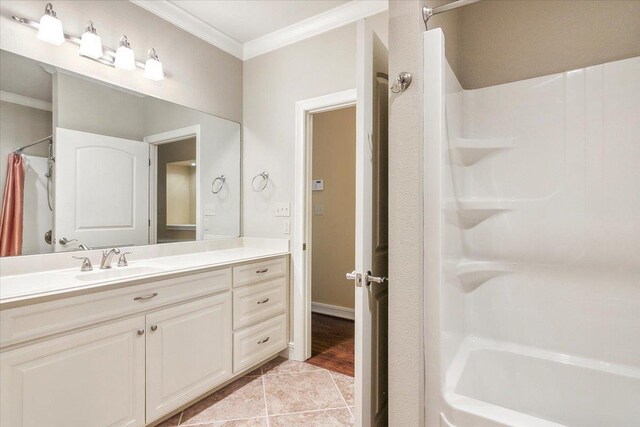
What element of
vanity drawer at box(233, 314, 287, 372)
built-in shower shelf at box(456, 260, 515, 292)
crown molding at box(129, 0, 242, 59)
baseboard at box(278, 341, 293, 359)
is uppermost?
crown molding at box(129, 0, 242, 59)

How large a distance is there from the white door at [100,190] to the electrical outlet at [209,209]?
469mm

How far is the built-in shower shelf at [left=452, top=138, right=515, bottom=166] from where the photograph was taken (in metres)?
1.76

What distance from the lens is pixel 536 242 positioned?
172 centimetres

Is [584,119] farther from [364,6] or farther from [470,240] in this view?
[364,6]

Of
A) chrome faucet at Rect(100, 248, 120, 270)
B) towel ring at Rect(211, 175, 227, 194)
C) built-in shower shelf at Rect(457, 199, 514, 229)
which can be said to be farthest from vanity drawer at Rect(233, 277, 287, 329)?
built-in shower shelf at Rect(457, 199, 514, 229)

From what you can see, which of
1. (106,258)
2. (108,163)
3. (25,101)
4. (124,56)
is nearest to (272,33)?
(124,56)

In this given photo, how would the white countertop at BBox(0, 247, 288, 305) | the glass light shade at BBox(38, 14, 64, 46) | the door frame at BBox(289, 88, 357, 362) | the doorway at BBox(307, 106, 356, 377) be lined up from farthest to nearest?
the doorway at BBox(307, 106, 356, 377)
the door frame at BBox(289, 88, 357, 362)
the glass light shade at BBox(38, 14, 64, 46)
the white countertop at BBox(0, 247, 288, 305)

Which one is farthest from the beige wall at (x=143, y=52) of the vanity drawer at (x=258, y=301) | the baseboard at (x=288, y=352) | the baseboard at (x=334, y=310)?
the baseboard at (x=334, y=310)

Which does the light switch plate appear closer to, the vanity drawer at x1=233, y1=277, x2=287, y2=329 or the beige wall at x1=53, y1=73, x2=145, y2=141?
the vanity drawer at x1=233, y1=277, x2=287, y2=329

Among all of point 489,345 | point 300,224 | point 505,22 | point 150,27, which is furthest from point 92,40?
point 489,345

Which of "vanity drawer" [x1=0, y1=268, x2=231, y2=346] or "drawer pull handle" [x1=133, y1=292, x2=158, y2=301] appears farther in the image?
"drawer pull handle" [x1=133, y1=292, x2=158, y2=301]

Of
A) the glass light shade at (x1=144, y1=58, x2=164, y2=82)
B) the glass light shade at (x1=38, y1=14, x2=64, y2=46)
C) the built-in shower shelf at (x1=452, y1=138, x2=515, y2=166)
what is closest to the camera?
the glass light shade at (x1=38, y1=14, x2=64, y2=46)

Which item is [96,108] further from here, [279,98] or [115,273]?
[279,98]

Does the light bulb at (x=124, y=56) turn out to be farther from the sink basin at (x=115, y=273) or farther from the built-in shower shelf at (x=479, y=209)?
→ the built-in shower shelf at (x=479, y=209)
